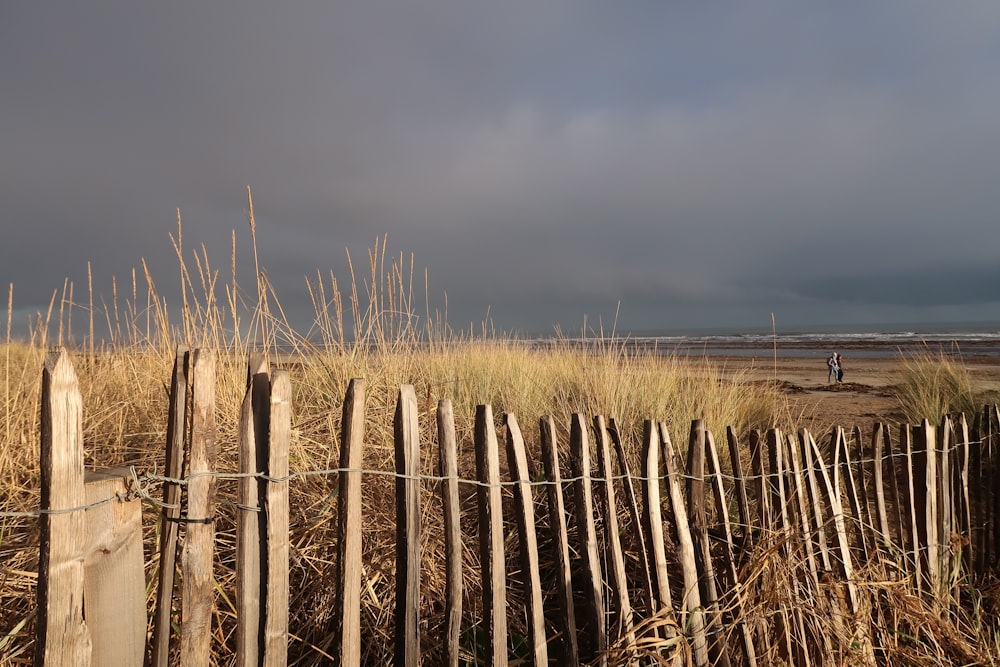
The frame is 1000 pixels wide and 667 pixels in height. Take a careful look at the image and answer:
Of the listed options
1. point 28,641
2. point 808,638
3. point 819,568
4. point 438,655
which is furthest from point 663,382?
point 28,641

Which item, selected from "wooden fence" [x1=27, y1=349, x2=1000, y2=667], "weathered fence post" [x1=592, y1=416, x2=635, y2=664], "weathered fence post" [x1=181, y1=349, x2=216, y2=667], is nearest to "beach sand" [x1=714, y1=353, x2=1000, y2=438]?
"wooden fence" [x1=27, y1=349, x2=1000, y2=667]

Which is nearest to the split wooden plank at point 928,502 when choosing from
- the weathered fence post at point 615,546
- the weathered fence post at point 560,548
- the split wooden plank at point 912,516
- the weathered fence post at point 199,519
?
the split wooden plank at point 912,516

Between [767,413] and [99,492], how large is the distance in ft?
16.6

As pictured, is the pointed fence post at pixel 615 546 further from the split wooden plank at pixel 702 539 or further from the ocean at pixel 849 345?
the ocean at pixel 849 345

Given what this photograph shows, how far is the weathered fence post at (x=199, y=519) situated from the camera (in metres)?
1.30

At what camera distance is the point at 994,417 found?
122 inches

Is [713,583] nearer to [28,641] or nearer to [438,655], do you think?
[438,655]

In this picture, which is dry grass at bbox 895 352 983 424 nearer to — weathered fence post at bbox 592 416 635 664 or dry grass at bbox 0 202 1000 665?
dry grass at bbox 0 202 1000 665

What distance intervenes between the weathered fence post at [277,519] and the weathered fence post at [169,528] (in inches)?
8.1

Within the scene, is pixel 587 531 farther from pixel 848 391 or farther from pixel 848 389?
pixel 848 389

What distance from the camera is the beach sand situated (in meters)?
5.94

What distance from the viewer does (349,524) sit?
4.84ft

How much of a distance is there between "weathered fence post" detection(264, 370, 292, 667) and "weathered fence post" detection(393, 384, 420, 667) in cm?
29

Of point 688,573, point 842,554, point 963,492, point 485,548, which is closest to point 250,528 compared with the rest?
A: point 485,548
